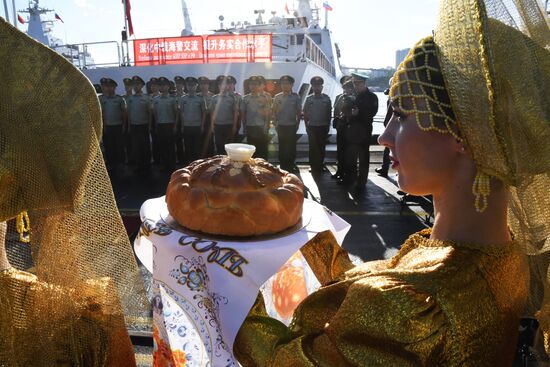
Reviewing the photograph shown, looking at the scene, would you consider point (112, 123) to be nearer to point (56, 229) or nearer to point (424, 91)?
point (56, 229)

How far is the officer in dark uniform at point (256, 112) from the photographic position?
8.68 metres

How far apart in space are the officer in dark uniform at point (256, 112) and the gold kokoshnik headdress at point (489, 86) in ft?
25.2

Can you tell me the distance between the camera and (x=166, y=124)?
28.7 ft

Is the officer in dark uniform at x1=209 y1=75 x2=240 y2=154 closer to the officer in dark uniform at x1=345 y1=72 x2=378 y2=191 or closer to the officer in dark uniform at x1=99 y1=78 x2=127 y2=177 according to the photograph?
the officer in dark uniform at x1=99 y1=78 x2=127 y2=177

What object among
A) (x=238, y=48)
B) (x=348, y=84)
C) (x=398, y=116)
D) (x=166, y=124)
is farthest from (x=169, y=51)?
(x=398, y=116)

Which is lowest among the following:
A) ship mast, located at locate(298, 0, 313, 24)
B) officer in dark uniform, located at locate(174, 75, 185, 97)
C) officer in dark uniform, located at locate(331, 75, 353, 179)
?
officer in dark uniform, located at locate(331, 75, 353, 179)

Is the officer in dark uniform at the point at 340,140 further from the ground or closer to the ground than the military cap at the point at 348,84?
closer to the ground

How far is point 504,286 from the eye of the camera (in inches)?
42.2

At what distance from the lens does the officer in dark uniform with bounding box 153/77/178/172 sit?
8.68 meters

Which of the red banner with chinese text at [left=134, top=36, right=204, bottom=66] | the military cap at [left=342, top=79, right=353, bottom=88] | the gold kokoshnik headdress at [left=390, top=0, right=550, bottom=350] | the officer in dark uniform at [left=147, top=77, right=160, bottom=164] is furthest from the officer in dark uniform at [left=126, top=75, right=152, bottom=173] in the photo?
the gold kokoshnik headdress at [left=390, top=0, right=550, bottom=350]

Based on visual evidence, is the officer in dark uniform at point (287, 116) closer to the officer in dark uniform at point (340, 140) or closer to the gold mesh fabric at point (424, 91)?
the officer in dark uniform at point (340, 140)

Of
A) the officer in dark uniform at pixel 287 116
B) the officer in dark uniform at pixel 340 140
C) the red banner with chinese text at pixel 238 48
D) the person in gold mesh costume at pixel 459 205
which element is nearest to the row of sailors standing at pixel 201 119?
the officer in dark uniform at pixel 287 116

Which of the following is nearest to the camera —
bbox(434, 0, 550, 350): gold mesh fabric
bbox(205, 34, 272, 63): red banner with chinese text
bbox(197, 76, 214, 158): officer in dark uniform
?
bbox(434, 0, 550, 350): gold mesh fabric

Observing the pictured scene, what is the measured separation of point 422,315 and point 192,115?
824 centimetres
